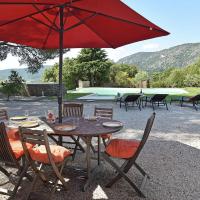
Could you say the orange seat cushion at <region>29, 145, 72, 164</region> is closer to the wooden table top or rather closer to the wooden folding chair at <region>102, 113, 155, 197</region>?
the wooden table top

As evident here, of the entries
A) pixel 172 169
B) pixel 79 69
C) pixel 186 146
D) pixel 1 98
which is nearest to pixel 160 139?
pixel 186 146

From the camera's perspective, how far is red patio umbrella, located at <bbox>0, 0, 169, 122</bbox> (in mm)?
3498

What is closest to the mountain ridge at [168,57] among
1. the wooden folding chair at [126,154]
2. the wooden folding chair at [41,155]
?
the wooden folding chair at [126,154]

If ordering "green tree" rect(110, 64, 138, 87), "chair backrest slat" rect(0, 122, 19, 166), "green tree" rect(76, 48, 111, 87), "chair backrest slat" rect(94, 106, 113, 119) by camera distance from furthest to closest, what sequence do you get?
"green tree" rect(76, 48, 111, 87) → "green tree" rect(110, 64, 138, 87) → "chair backrest slat" rect(94, 106, 113, 119) → "chair backrest slat" rect(0, 122, 19, 166)

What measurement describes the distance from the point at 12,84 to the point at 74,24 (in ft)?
37.2

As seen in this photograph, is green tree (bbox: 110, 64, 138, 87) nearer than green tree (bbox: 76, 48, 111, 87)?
Yes

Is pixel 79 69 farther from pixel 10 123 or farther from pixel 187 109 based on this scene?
pixel 10 123

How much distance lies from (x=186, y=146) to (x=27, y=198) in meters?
3.89

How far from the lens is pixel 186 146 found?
610 centimetres

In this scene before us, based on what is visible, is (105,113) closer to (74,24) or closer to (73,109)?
(73,109)

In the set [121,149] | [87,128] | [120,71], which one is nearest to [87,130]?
[87,128]

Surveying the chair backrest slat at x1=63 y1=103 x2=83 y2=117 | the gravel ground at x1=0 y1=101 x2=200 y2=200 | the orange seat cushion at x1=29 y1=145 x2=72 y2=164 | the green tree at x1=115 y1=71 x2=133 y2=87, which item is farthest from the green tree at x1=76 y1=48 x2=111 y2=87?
the orange seat cushion at x1=29 y1=145 x2=72 y2=164

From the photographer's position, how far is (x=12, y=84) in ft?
50.4

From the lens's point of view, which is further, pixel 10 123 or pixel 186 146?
pixel 186 146
